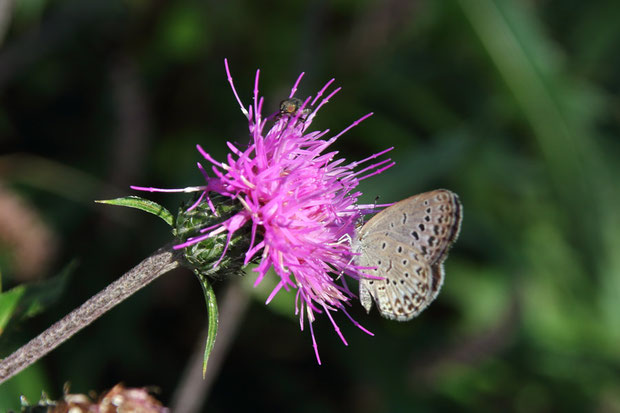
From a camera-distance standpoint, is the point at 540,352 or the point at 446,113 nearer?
the point at 540,352

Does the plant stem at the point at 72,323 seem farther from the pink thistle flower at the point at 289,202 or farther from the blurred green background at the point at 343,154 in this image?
the blurred green background at the point at 343,154

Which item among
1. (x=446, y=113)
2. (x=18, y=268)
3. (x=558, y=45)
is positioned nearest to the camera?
(x=18, y=268)

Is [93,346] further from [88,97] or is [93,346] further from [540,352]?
[540,352]

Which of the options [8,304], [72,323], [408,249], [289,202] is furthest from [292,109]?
[8,304]

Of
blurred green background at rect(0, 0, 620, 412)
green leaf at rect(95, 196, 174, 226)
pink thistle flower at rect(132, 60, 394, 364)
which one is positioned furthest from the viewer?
blurred green background at rect(0, 0, 620, 412)

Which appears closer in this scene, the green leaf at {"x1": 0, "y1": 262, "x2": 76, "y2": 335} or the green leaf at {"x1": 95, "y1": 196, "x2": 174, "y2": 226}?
the green leaf at {"x1": 95, "y1": 196, "x2": 174, "y2": 226}

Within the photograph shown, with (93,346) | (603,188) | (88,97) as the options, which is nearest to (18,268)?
(93,346)

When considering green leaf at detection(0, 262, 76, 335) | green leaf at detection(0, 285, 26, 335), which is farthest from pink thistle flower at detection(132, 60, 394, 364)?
green leaf at detection(0, 285, 26, 335)

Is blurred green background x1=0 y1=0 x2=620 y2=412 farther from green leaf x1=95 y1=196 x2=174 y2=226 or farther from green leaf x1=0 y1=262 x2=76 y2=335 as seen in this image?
green leaf x1=95 y1=196 x2=174 y2=226
